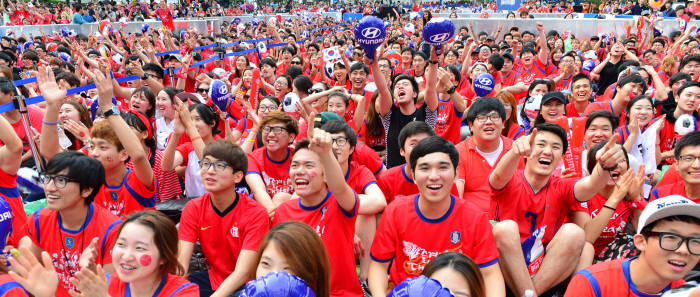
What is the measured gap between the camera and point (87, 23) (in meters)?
17.3

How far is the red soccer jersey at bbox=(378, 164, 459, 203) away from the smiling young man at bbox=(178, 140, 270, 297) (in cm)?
117

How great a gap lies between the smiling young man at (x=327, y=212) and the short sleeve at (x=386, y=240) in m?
0.27

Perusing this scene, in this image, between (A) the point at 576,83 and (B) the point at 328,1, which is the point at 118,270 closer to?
(A) the point at 576,83

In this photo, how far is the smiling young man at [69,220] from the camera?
296cm

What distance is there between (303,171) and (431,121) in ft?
8.41

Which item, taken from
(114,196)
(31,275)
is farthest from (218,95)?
(31,275)

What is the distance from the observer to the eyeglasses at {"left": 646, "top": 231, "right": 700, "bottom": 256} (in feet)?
7.39

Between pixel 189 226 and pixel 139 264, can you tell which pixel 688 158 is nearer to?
pixel 189 226

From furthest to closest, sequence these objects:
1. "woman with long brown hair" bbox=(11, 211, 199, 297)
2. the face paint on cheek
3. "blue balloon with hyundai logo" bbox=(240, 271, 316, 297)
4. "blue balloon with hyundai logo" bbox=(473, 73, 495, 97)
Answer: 1. "blue balloon with hyundai logo" bbox=(473, 73, 495, 97)
2. the face paint on cheek
3. "woman with long brown hair" bbox=(11, 211, 199, 297)
4. "blue balloon with hyundai logo" bbox=(240, 271, 316, 297)

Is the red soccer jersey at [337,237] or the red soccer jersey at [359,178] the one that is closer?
the red soccer jersey at [337,237]

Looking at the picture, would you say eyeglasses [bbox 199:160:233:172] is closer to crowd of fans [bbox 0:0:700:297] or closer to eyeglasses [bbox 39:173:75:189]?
crowd of fans [bbox 0:0:700:297]

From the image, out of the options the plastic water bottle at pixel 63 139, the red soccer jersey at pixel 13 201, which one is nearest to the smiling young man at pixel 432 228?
the red soccer jersey at pixel 13 201

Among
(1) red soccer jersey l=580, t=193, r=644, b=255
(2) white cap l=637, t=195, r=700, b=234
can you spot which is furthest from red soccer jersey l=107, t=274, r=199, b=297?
(1) red soccer jersey l=580, t=193, r=644, b=255

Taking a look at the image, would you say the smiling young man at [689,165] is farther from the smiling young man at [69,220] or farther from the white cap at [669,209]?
the smiling young man at [69,220]
